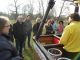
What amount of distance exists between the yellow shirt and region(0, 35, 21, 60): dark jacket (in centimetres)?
173

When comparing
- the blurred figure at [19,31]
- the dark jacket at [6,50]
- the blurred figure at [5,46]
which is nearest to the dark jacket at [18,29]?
the blurred figure at [19,31]

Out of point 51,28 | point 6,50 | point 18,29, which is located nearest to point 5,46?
point 6,50

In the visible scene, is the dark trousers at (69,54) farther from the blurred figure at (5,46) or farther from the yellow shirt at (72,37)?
the blurred figure at (5,46)

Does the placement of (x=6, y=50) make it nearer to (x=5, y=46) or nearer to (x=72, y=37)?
(x=5, y=46)

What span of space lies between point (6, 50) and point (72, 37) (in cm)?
203

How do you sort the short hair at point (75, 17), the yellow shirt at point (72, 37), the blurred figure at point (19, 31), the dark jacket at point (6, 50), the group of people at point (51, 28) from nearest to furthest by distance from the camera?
1. the dark jacket at point (6, 50)
2. the yellow shirt at point (72, 37)
3. the short hair at point (75, 17)
4. the blurred figure at point (19, 31)
5. the group of people at point (51, 28)

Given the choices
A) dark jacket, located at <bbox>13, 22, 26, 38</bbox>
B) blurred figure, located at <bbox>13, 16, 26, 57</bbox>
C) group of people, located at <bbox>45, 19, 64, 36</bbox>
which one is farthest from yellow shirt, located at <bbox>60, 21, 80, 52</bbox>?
group of people, located at <bbox>45, 19, 64, 36</bbox>

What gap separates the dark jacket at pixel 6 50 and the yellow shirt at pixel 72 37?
173cm

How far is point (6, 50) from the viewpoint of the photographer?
10.6ft

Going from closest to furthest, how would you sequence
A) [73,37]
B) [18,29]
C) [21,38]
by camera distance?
[73,37], [18,29], [21,38]

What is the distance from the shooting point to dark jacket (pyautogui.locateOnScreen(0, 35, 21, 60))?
320 cm

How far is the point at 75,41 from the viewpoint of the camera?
483 centimetres

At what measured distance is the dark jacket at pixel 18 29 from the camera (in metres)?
8.43

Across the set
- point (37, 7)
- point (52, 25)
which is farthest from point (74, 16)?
point (37, 7)
